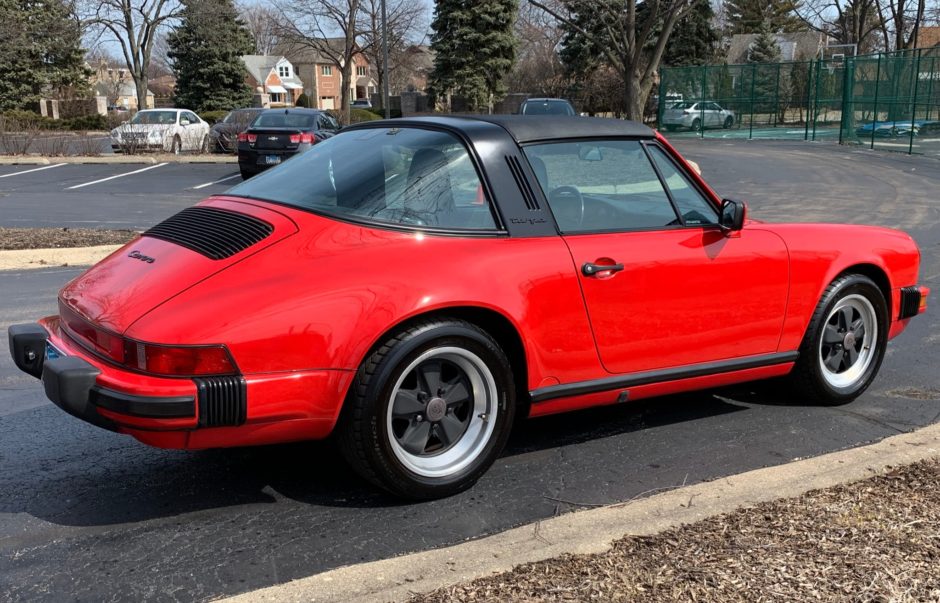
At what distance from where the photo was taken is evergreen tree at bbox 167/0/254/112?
5156 centimetres

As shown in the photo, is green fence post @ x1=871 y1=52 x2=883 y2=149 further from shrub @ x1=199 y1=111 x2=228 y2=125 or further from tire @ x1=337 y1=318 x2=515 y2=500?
shrub @ x1=199 y1=111 x2=228 y2=125

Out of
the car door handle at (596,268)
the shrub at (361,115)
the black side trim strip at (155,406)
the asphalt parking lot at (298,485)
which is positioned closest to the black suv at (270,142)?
the asphalt parking lot at (298,485)

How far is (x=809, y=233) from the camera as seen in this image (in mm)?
4637

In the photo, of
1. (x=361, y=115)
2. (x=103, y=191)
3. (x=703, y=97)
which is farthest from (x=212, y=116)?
(x=103, y=191)

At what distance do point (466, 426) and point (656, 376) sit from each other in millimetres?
1008

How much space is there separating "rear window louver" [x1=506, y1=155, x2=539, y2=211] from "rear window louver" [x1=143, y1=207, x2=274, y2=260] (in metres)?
1.10

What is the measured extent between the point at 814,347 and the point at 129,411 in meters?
3.48

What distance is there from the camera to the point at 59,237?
10.5 metres

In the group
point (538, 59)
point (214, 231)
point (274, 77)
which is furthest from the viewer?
point (274, 77)

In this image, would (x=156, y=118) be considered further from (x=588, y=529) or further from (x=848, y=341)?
(x=588, y=529)

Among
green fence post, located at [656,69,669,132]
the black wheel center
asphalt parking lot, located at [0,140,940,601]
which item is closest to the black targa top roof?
the black wheel center

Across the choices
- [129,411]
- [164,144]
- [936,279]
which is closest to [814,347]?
[129,411]

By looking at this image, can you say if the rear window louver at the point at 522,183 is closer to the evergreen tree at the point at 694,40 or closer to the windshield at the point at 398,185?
the windshield at the point at 398,185

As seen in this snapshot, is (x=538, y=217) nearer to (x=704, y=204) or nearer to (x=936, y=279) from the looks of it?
(x=704, y=204)
